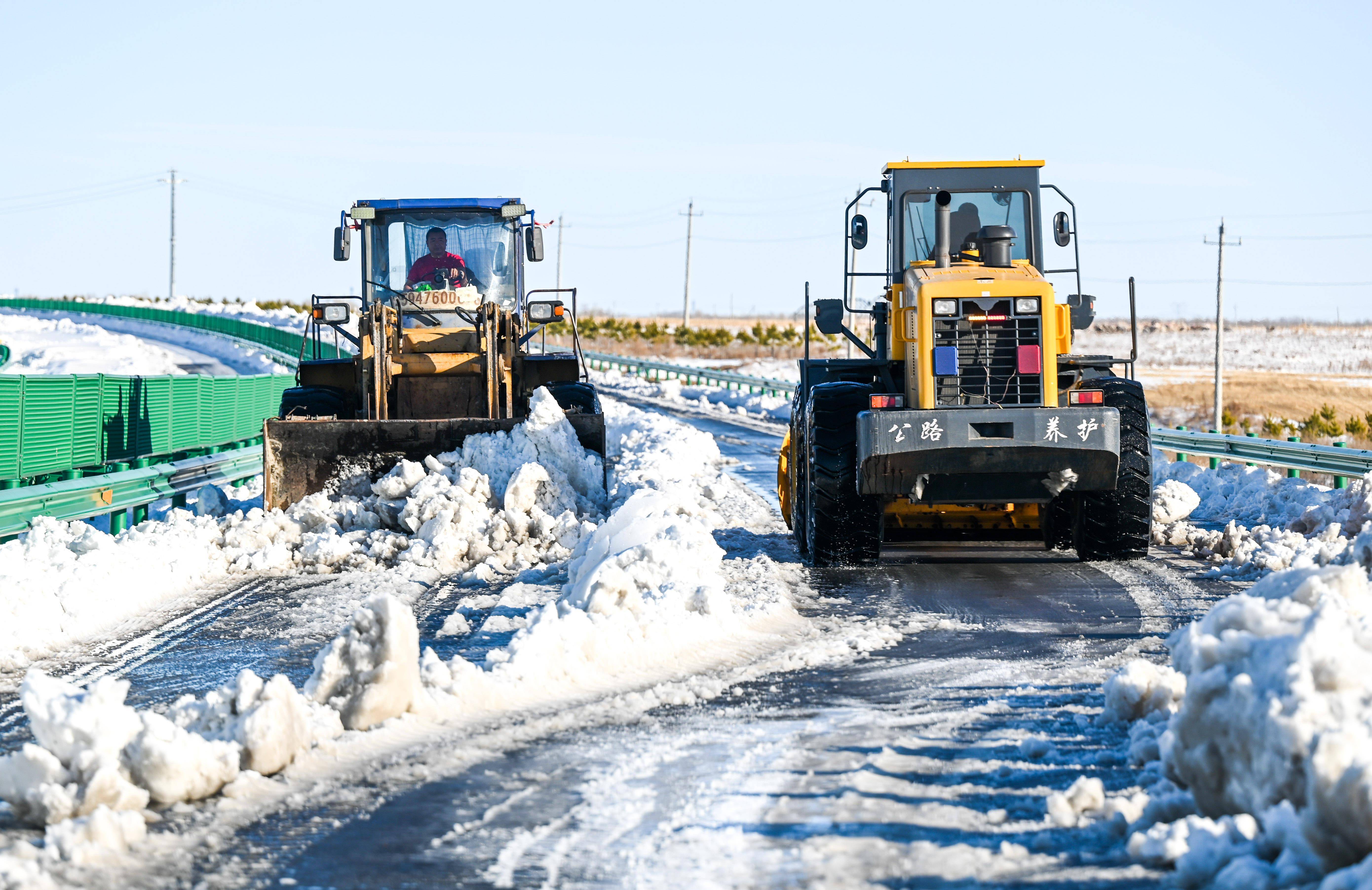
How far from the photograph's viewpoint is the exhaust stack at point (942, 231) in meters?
11.7

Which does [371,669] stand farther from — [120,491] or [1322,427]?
[1322,427]

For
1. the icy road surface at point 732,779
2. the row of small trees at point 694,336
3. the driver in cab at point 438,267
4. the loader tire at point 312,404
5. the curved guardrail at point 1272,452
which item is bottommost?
the icy road surface at point 732,779

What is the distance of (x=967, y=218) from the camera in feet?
39.8

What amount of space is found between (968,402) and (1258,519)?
460cm

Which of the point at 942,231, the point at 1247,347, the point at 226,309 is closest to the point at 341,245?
the point at 942,231

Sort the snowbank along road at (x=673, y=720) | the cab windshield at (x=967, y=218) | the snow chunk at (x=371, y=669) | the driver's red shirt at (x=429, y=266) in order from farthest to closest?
the driver's red shirt at (x=429, y=266)
the cab windshield at (x=967, y=218)
the snow chunk at (x=371, y=669)
the snowbank along road at (x=673, y=720)

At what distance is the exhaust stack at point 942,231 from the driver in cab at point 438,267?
5.81 meters

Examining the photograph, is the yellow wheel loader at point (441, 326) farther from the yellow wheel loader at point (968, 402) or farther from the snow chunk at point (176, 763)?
the snow chunk at point (176, 763)

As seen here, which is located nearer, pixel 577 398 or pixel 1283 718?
pixel 1283 718

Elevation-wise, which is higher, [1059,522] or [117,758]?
[1059,522]

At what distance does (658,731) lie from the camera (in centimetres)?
624

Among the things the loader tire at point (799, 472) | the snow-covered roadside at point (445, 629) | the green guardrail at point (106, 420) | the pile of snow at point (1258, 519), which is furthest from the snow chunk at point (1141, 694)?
the green guardrail at point (106, 420)

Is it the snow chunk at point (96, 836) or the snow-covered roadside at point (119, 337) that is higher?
the snow-covered roadside at point (119, 337)

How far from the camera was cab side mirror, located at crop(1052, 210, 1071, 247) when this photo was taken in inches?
457
